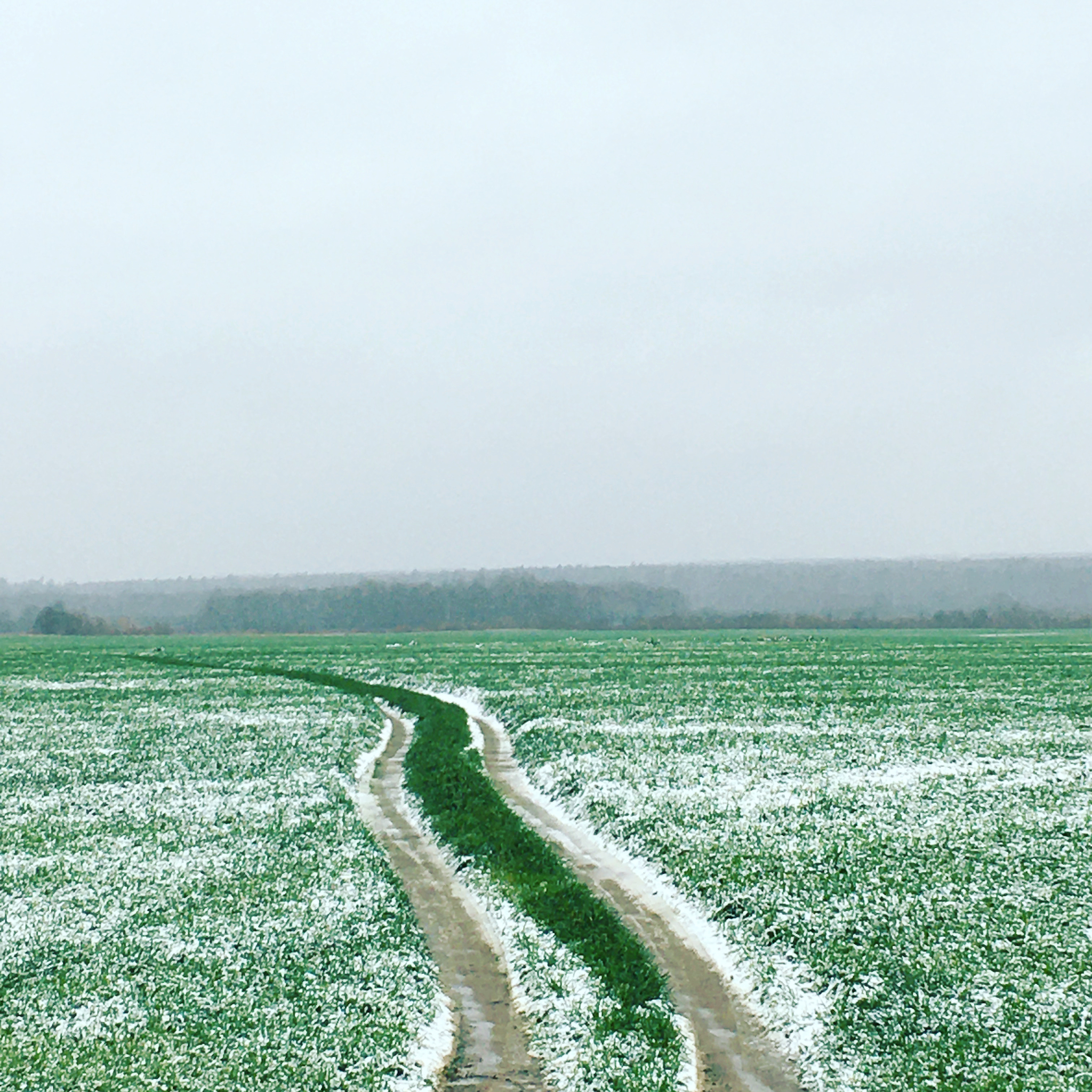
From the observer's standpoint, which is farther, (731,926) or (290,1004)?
(731,926)

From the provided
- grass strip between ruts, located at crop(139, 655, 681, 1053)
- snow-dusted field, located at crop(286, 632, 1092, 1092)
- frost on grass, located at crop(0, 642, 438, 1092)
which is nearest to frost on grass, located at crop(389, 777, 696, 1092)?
grass strip between ruts, located at crop(139, 655, 681, 1053)

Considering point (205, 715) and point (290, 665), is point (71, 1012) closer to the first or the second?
point (205, 715)

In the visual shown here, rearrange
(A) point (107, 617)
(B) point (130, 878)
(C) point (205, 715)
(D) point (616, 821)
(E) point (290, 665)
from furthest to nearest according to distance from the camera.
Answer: (A) point (107, 617)
(E) point (290, 665)
(C) point (205, 715)
(D) point (616, 821)
(B) point (130, 878)

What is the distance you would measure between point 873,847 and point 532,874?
15.9 ft

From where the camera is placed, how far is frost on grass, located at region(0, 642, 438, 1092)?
8453mm

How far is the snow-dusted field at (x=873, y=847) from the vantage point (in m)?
8.84

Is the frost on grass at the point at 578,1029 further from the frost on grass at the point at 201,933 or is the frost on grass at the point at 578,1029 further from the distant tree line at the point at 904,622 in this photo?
the distant tree line at the point at 904,622

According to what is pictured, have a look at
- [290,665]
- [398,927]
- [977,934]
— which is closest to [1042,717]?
[977,934]

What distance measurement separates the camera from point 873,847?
14586 mm

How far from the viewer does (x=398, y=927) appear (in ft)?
38.4

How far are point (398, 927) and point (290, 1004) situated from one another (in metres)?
2.31

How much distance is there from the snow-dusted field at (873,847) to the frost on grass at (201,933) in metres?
3.75

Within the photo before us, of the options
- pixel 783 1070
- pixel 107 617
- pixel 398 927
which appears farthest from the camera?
pixel 107 617

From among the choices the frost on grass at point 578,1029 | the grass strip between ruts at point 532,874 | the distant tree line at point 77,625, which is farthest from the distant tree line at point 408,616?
the frost on grass at point 578,1029
